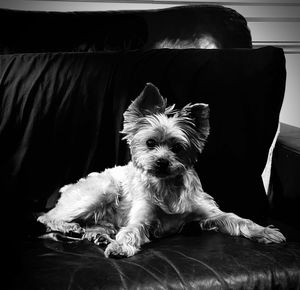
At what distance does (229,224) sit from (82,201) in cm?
54

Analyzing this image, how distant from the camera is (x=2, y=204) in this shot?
1722mm

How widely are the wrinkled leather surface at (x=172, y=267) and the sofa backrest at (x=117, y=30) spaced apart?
997 millimetres

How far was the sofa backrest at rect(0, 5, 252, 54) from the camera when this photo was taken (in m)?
2.14

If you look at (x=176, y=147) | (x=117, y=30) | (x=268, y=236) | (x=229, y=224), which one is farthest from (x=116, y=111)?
(x=268, y=236)

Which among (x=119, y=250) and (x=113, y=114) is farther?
(x=113, y=114)

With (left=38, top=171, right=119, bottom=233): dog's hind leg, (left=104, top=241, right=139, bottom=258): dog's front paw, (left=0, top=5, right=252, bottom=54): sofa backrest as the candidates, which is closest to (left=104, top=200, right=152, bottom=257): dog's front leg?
(left=104, top=241, right=139, bottom=258): dog's front paw

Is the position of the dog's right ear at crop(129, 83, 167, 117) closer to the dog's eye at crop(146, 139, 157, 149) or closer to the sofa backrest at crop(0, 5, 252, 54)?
the dog's eye at crop(146, 139, 157, 149)

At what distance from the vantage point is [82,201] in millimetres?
1763

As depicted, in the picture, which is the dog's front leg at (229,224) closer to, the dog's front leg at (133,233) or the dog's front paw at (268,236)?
the dog's front paw at (268,236)

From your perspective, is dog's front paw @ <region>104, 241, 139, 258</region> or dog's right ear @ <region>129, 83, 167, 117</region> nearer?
dog's front paw @ <region>104, 241, 139, 258</region>

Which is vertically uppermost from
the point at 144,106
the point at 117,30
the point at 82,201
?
the point at 117,30

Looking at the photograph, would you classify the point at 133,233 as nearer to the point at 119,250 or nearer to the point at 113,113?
the point at 119,250

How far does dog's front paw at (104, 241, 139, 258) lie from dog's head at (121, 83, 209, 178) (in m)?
0.33

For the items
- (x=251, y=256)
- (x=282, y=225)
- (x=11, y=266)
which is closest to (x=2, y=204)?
(x=11, y=266)
